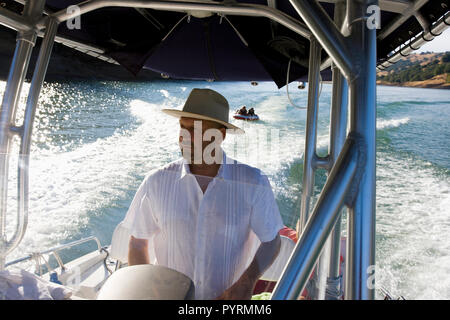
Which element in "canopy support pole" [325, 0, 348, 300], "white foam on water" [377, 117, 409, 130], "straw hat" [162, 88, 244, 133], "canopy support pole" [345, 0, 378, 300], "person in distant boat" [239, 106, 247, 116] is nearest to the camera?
"canopy support pole" [345, 0, 378, 300]

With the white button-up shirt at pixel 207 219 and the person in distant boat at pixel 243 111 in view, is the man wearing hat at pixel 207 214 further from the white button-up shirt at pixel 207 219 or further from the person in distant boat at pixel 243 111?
the person in distant boat at pixel 243 111

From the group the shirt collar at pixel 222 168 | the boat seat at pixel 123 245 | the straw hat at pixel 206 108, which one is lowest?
the boat seat at pixel 123 245

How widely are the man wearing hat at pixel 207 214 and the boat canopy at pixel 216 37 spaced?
63cm

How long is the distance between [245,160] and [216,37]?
1380 mm

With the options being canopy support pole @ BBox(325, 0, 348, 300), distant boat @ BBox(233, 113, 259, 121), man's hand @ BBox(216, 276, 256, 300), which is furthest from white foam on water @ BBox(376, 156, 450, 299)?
distant boat @ BBox(233, 113, 259, 121)

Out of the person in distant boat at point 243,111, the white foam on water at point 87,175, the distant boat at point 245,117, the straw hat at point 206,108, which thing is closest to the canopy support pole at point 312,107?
the straw hat at point 206,108

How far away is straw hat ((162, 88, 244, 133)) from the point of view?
3.91ft

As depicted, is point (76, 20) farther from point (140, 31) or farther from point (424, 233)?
point (424, 233)

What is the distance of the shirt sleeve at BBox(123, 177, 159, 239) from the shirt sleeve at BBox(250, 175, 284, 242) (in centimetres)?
32

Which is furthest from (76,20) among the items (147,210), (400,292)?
(400,292)

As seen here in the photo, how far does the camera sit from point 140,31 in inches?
84.2

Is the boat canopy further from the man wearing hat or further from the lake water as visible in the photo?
the man wearing hat

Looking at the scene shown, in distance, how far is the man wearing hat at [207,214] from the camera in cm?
89

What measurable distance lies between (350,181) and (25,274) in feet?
2.10
